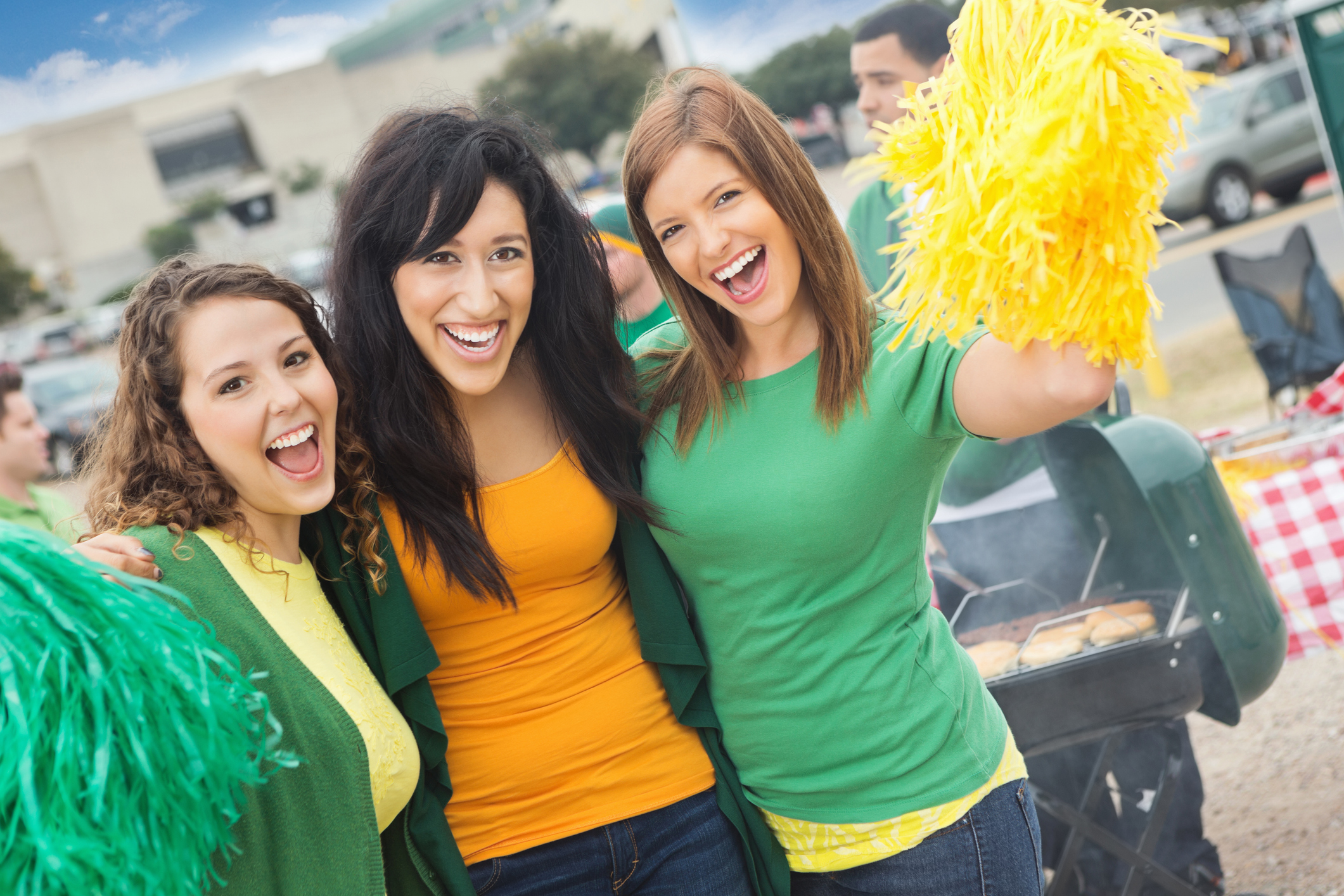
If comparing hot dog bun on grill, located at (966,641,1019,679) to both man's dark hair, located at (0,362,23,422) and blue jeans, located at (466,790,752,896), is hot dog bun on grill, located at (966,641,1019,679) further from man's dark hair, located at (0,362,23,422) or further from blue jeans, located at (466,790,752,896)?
man's dark hair, located at (0,362,23,422)

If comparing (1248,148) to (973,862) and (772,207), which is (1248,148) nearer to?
(772,207)

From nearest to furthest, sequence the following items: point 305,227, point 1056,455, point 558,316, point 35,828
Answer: point 35,828 → point 558,316 → point 1056,455 → point 305,227

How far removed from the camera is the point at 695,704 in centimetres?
161

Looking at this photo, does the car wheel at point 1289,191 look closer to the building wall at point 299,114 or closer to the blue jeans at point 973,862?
the blue jeans at point 973,862

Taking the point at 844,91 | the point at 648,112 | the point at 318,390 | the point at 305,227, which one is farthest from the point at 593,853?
the point at 305,227

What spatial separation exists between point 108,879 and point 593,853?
0.70 metres

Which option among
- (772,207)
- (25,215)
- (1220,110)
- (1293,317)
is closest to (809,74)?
(1293,317)

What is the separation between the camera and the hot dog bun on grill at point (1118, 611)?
2.34 m

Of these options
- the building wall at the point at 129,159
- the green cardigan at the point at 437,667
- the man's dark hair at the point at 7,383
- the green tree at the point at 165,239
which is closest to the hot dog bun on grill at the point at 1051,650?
the green cardigan at the point at 437,667

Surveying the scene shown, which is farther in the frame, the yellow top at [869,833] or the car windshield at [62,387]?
the car windshield at [62,387]

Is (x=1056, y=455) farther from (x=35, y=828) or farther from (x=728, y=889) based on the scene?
(x=35, y=828)

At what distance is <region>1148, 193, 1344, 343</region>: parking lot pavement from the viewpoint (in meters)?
8.73

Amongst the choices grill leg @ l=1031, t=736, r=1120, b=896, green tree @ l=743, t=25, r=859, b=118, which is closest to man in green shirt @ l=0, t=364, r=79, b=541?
grill leg @ l=1031, t=736, r=1120, b=896

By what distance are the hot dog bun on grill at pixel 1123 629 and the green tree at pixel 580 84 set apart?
14317 millimetres
